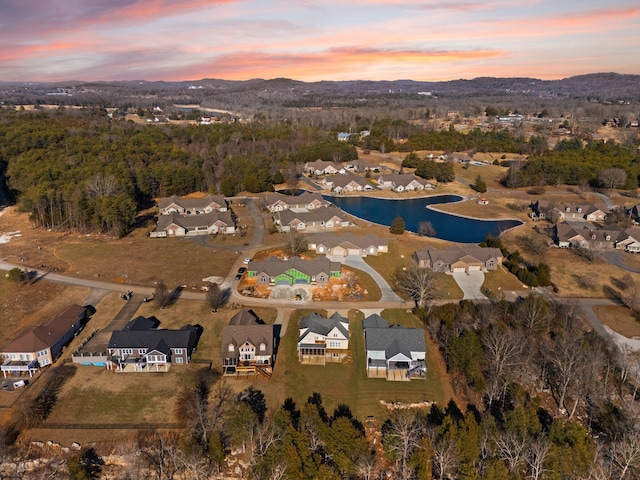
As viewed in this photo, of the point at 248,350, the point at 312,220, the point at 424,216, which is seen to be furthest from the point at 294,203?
the point at 248,350

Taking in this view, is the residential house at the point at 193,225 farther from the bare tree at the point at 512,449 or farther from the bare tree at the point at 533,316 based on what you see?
the bare tree at the point at 512,449

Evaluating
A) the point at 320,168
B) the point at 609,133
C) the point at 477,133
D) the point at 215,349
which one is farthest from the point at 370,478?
the point at 609,133

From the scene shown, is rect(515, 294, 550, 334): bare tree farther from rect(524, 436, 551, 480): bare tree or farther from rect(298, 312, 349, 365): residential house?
rect(298, 312, 349, 365): residential house

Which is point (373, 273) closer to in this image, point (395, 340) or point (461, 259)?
point (461, 259)

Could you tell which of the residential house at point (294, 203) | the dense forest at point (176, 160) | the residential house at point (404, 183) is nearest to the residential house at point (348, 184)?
the residential house at point (404, 183)

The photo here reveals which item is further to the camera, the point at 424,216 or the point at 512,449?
the point at 424,216

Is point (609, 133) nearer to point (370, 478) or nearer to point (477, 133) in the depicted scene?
point (477, 133)

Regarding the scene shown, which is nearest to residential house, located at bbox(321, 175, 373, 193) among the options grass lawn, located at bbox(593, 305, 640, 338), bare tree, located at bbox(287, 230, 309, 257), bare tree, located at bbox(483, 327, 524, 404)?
bare tree, located at bbox(287, 230, 309, 257)
